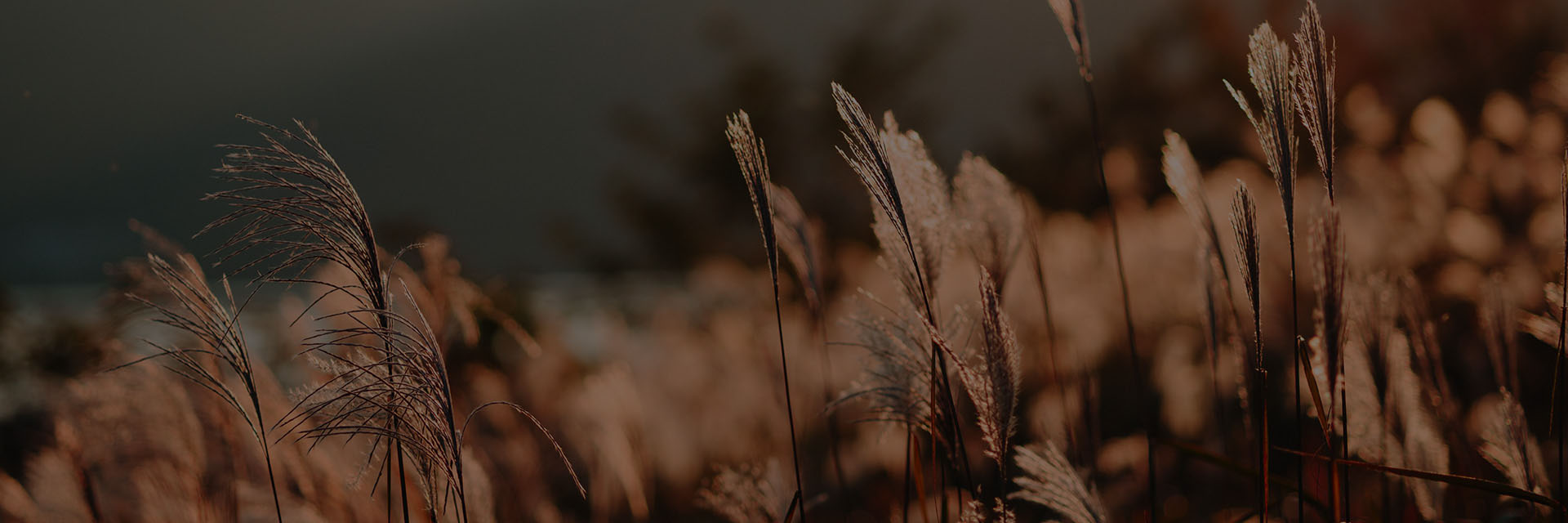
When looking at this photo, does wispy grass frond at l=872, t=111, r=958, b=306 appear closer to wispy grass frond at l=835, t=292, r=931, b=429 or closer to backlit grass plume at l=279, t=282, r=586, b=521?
wispy grass frond at l=835, t=292, r=931, b=429

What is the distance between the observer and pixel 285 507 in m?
1.93

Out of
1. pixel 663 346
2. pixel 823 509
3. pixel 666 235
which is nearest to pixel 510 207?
pixel 666 235

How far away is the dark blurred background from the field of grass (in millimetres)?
360

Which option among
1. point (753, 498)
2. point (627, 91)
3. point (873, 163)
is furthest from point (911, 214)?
point (627, 91)

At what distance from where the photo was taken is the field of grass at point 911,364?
1005mm

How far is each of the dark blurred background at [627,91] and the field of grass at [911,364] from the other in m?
0.36

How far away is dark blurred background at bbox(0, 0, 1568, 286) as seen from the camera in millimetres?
2463

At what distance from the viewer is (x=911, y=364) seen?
1.17 m

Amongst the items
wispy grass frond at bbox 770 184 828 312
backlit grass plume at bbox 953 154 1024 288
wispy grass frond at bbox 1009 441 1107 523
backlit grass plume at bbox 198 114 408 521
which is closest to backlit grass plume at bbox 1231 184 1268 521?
wispy grass frond at bbox 1009 441 1107 523

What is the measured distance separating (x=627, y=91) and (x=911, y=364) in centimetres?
2310

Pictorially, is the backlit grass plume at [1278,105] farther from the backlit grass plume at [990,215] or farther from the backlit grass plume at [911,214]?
the backlit grass plume at [990,215]

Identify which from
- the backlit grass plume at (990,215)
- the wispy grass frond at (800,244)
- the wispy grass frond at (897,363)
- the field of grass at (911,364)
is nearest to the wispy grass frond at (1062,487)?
the field of grass at (911,364)

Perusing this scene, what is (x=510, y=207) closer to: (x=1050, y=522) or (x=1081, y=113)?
(x=1081, y=113)

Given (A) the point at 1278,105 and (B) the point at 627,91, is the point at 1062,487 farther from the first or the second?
(B) the point at 627,91
